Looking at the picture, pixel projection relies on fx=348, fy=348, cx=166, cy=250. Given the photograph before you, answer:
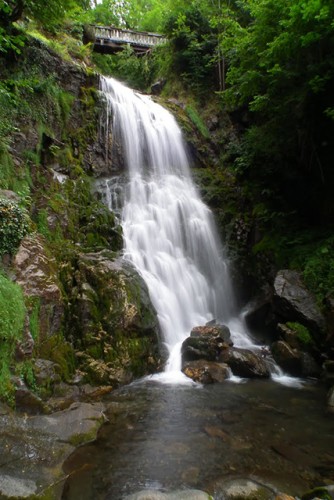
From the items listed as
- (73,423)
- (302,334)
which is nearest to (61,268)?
(73,423)

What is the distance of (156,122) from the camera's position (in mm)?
15445

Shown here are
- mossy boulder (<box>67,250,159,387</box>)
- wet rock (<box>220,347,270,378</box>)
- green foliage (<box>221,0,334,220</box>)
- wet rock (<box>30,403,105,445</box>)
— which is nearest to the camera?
wet rock (<box>30,403,105,445</box>)

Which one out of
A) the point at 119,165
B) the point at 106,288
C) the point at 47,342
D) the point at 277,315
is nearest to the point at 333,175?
the point at 277,315

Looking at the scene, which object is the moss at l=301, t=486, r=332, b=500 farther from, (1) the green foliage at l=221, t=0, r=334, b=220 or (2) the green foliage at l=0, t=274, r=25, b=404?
(1) the green foliage at l=221, t=0, r=334, b=220

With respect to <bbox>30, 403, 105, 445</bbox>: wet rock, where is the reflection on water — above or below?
below

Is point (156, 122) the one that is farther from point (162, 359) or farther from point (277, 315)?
point (162, 359)

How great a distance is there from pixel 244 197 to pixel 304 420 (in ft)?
31.0

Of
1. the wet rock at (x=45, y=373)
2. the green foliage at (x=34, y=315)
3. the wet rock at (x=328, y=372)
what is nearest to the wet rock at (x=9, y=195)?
the green foliage at (x=34, y=315)

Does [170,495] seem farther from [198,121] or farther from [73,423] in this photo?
[198,121]

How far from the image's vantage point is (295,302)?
9156 mm

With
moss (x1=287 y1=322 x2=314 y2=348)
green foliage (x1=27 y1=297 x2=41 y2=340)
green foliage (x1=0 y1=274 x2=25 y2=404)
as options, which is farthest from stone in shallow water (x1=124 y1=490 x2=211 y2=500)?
moss (x1=287 y1=322 x2=314 y2=348)

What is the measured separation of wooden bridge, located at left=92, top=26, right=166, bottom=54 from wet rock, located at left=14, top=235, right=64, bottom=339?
59.0 feet

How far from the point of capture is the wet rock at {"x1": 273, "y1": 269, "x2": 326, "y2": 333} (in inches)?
345

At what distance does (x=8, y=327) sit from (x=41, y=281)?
1526mm
